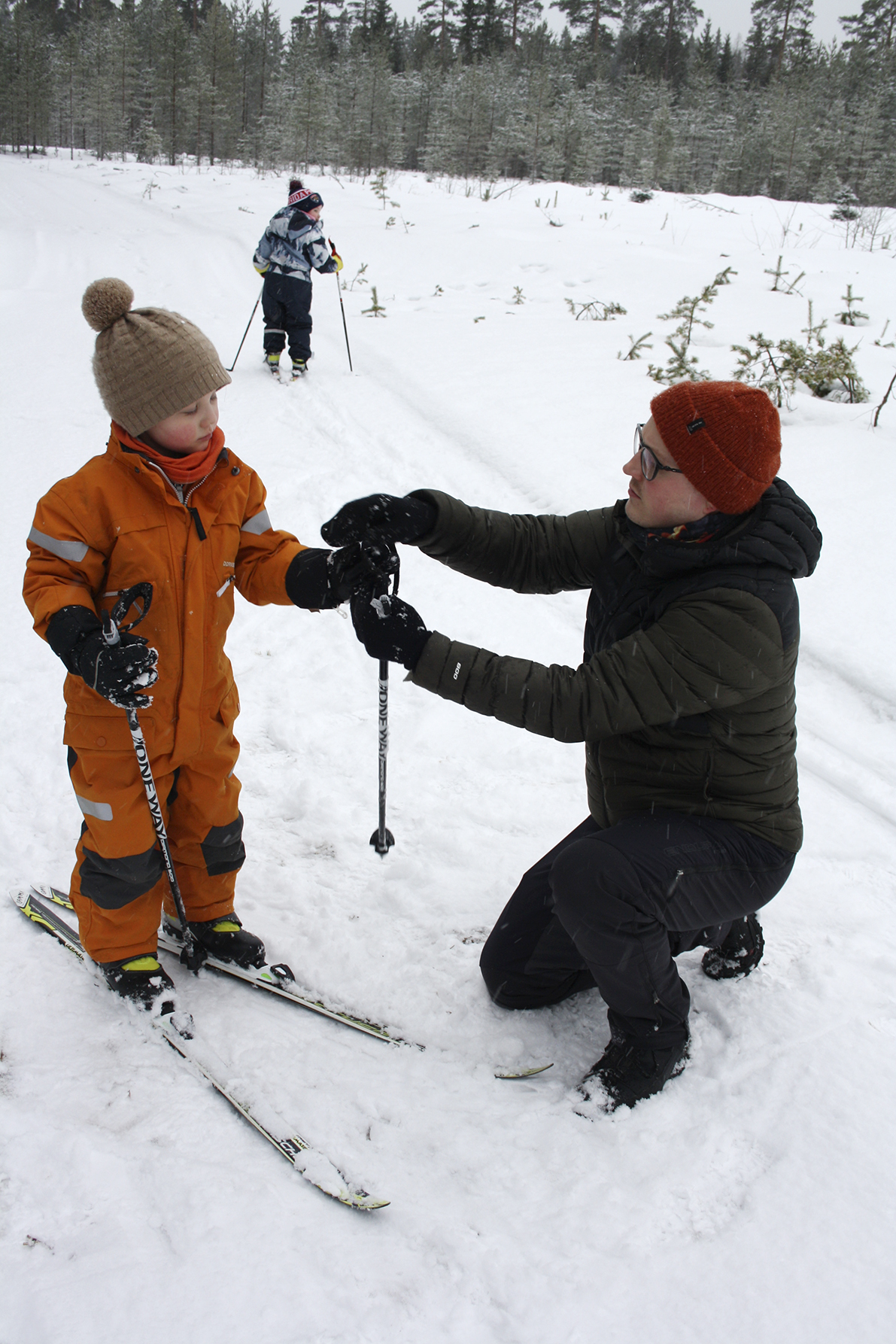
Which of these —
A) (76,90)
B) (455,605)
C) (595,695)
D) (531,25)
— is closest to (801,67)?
(531,25)

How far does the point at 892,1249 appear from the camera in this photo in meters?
1.59

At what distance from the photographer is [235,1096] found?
189 cm

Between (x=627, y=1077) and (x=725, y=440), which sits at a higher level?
(x=725, y=440)

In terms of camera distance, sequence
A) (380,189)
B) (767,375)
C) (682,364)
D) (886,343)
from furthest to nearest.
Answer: (380,189)
(886,343)
(767,375)
(682,364)

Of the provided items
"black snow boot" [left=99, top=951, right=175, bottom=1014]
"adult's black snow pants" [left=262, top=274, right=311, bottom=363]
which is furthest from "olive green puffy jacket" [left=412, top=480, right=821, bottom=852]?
"adult's black snow pants" [left=262, top=274, right=311, bottom=363]

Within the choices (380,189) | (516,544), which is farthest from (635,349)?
(380,189)

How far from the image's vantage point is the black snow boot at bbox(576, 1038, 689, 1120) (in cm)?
191

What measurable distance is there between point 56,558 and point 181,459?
370 millimetres

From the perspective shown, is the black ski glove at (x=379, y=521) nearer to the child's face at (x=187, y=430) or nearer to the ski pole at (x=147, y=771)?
the child's face at (x=187, y=430)

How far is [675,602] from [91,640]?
1337 millimetres

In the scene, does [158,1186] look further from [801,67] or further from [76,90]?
[76,90]

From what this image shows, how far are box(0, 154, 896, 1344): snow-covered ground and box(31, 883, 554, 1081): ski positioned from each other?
0.14 ft

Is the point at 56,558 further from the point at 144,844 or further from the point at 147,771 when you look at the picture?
the point at 144,844

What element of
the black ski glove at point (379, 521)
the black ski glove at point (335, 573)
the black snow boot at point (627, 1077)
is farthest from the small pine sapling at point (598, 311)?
the black snow boot at point (627, 1077)
